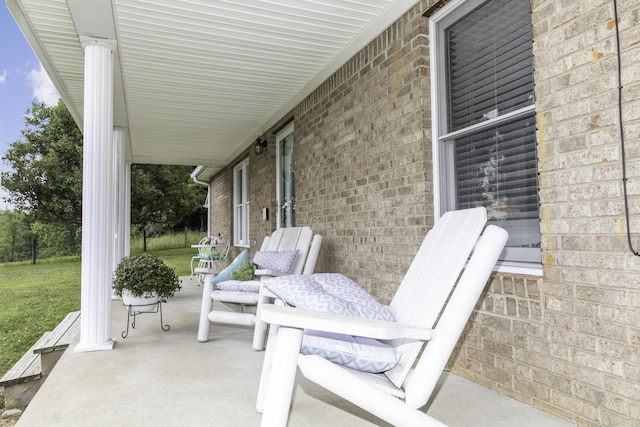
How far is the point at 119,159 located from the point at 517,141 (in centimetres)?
541

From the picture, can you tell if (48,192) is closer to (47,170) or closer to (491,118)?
(47,170)

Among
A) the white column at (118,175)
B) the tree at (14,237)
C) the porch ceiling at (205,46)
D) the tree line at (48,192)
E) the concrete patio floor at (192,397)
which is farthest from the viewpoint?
the tree line at (48,192)

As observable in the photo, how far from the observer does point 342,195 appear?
13.5ft

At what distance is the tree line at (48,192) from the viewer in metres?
14.1

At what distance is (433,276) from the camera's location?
173 cm

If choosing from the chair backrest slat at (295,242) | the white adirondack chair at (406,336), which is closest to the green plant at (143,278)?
the chair backrest slat at (295,242)

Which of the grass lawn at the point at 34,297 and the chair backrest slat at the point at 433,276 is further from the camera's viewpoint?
the grass lawn at the point at 34,297

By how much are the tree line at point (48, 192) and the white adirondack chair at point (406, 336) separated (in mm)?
15321

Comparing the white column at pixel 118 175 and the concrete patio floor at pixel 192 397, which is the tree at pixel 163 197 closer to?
the white column at pixel 118 175

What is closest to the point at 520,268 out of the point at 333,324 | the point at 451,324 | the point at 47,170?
the point at 451,324

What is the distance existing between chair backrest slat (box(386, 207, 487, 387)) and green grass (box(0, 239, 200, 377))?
11880mm

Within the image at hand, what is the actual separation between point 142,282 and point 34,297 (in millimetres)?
11700

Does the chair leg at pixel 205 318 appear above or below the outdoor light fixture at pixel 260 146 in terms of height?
below

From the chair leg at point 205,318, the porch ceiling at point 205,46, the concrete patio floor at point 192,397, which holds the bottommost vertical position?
the concrete patio floor at point 192,397
